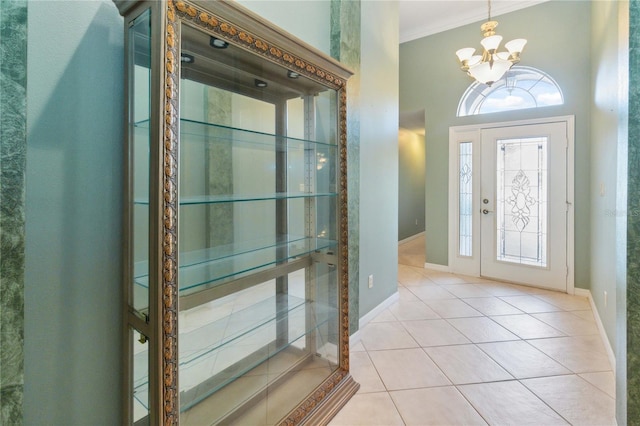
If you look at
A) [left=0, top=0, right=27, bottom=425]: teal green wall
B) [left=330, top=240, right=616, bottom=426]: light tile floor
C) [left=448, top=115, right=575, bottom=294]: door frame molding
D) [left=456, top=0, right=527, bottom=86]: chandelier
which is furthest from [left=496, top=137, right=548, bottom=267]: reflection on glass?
[left=0, top=0, right=27, bottom=425]: teal green wall

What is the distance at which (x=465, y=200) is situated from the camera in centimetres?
476

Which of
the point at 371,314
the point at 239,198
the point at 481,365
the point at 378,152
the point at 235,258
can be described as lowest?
the point at 481,365

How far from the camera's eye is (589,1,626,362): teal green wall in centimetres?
225

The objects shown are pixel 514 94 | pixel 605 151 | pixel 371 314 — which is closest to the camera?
pixel 605 151

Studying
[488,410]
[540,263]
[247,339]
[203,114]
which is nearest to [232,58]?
[203,114]

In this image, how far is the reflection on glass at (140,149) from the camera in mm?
1112

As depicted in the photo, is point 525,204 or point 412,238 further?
point 412,238

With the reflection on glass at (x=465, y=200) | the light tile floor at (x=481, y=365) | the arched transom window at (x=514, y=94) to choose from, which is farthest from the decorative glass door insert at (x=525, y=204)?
the light tile floor at (x=481, y=365)

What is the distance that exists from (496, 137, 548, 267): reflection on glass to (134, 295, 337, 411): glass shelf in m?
3.51

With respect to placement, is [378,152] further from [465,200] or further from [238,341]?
[465,200]

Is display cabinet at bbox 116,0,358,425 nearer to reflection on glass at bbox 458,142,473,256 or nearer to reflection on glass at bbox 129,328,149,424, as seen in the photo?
reflection on glass at bbox 129,328,149,424

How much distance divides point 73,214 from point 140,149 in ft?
1.03

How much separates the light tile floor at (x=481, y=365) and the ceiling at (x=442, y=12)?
12.4 ft

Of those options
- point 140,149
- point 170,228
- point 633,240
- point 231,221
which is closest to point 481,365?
point 633,240
